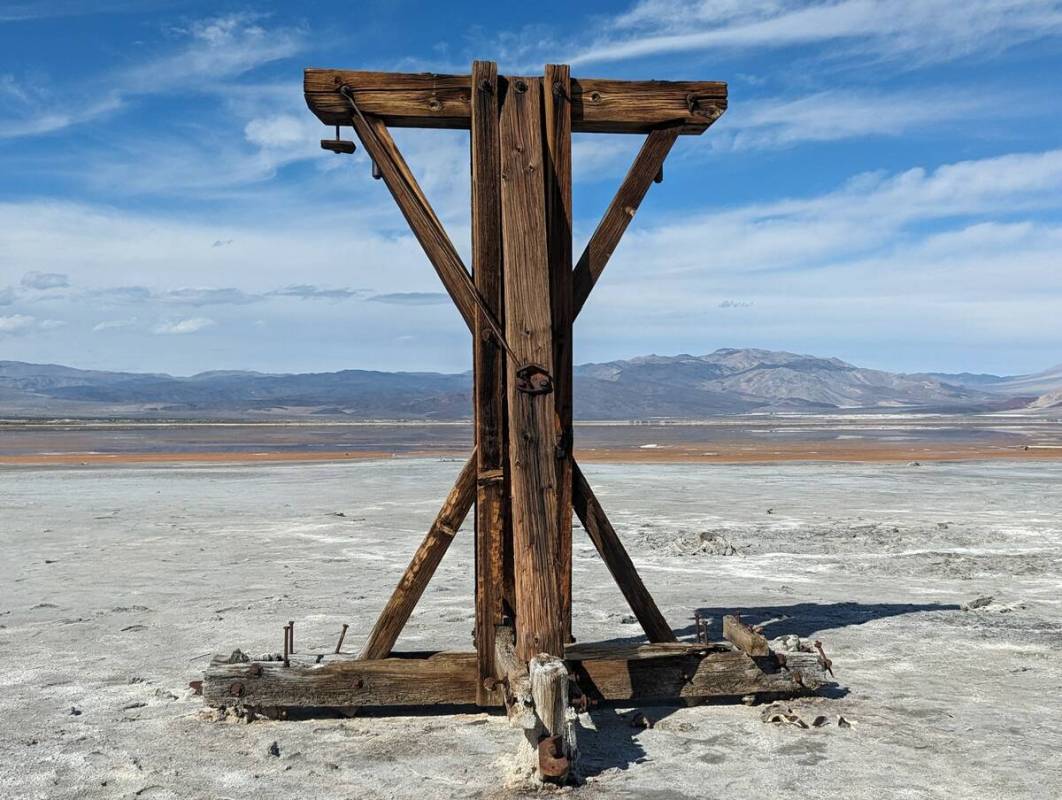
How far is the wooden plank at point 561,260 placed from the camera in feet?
19.0

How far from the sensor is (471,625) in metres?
8.38

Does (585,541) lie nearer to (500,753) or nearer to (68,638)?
(68,638)

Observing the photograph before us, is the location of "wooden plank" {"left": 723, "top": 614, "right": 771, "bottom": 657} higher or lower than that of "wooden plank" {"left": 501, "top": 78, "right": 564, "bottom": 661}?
lower

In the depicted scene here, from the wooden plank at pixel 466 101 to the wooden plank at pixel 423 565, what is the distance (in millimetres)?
2054

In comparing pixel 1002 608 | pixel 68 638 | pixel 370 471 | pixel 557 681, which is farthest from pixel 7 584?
pixel 370 471

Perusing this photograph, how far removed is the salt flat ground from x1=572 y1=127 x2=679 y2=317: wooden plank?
8.44 feet

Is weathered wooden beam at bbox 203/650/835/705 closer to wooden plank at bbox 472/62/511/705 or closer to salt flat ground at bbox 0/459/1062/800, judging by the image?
salt flat ground at bbox 0/459/1062/800

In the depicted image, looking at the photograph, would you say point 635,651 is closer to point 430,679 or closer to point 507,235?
→ point 430,679

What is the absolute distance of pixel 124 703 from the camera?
6.05 metres

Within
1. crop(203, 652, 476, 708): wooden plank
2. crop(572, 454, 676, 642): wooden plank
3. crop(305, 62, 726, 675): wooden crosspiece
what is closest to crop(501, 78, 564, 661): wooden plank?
crop(305, 62, 726, 675): wooden crosspiece

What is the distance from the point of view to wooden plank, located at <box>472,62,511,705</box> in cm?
570

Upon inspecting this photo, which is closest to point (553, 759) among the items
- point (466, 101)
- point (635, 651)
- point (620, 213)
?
point (635, 651)

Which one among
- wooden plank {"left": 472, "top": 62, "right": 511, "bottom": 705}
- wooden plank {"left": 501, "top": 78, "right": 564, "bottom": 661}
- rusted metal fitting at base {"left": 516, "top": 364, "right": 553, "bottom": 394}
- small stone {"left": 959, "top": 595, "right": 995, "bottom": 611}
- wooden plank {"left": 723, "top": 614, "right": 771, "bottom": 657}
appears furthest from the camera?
small stone {"left": 959, "top": 595, "right": 995, "bottom": 611}

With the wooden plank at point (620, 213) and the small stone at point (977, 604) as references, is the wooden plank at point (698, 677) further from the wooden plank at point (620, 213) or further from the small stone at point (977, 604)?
the small stone at point (977, 604)
